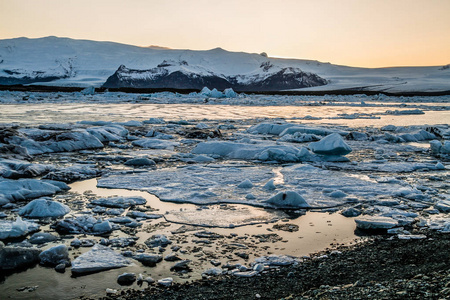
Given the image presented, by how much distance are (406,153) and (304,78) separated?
7837cm

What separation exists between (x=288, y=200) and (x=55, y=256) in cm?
235

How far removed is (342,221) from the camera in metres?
3.60

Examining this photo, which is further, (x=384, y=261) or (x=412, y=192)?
(x=412, y=192)

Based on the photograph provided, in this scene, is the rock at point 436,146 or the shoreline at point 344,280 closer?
the shoreline at point 344,280

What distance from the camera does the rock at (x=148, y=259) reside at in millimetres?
2654

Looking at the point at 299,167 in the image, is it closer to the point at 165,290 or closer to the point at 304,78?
the point at 165,290

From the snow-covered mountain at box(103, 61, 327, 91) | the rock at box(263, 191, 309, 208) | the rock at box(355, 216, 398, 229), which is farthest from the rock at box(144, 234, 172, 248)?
the snow-covered mountain at box(103, 61, 327, 91)

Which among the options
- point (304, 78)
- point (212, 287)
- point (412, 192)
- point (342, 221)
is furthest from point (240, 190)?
point (304, 78)

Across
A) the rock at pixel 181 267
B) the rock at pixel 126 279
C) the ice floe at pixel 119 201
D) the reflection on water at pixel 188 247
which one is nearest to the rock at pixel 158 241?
the reflection on water at pixel 188 247

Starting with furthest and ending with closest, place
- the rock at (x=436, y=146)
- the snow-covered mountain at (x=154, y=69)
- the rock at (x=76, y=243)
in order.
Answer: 1. the snow-covered mountain at (x=154, y=69)
2. the rock at (x=436, y=146)
3. the rock at (x=76, y=243)

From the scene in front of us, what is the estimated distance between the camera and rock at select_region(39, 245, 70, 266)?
261cm

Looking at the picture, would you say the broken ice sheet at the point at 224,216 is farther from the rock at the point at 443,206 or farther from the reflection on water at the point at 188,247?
the rock at the point at 443,206

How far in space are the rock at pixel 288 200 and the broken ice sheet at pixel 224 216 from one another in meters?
0.21

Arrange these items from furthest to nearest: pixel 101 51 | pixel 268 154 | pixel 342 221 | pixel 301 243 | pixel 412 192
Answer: pixel 101 51
pixel 268 154
pixel 412 192
pixel 342 221
pixel 301 243
